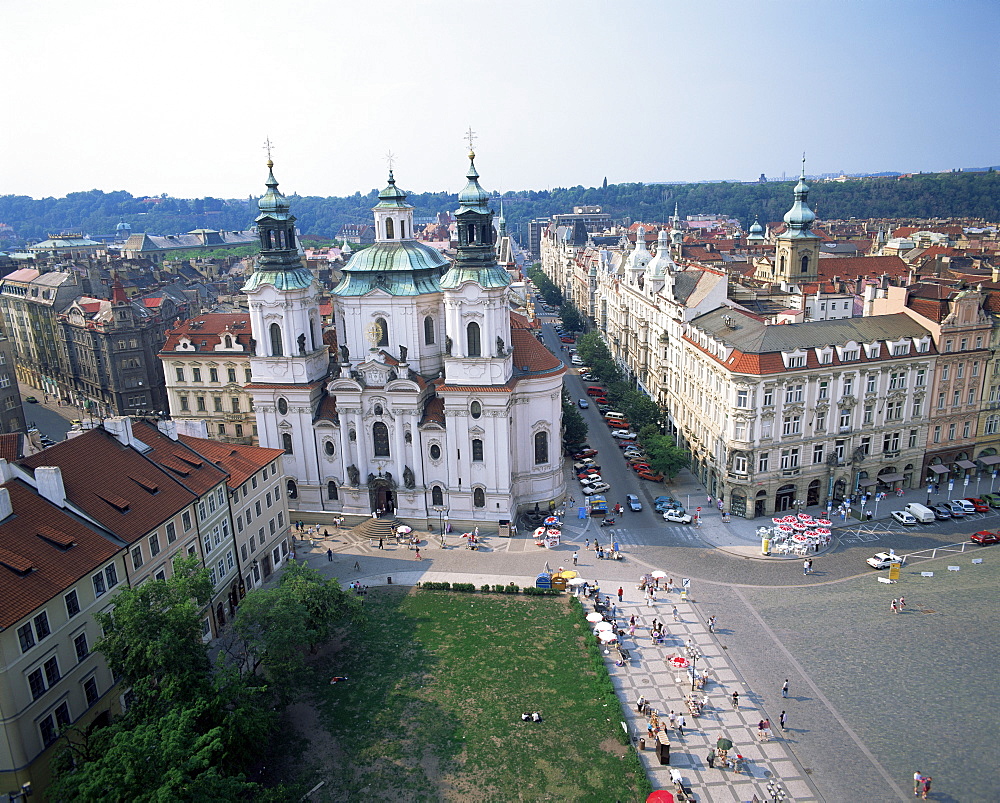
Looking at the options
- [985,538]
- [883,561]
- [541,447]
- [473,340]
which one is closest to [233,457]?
[473,340]

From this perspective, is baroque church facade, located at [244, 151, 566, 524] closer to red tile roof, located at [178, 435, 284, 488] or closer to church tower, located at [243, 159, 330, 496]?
church tower, located at [243, 159, 330, 496]

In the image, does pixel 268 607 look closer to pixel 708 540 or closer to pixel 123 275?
pixel 708 540

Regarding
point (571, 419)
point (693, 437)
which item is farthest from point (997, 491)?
point (571, 419)

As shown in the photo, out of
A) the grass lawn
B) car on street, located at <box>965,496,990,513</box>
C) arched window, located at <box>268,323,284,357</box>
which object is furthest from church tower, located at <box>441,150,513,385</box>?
car on street, located at <box>965,496,990,513</box>

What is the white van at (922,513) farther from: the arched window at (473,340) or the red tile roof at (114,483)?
the red tile roof at (114,483)

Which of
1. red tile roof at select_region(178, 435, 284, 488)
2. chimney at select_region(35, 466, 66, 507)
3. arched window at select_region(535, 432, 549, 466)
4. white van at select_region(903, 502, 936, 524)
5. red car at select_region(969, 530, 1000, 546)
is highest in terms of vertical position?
chimney at select_region(35, 466, 66, 507)

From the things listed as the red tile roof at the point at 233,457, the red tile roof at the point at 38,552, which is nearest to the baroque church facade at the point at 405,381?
the red tile roof at the point at 233,457
